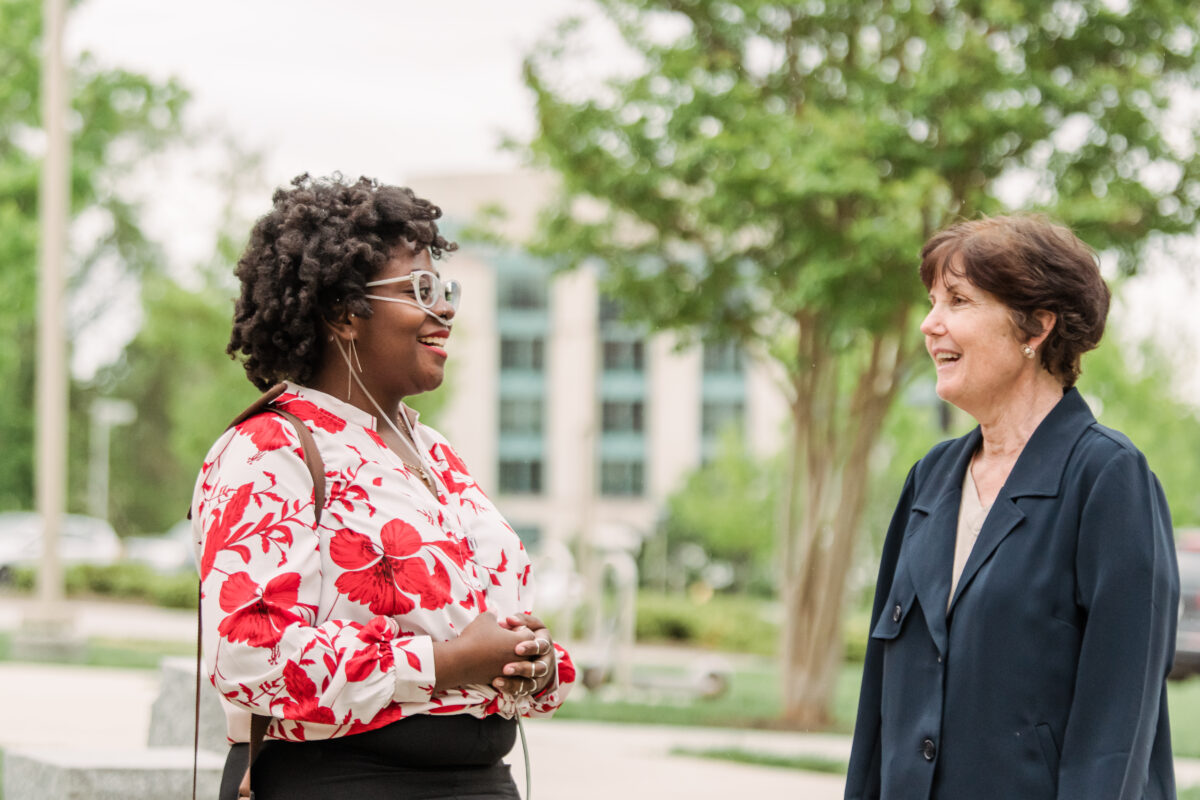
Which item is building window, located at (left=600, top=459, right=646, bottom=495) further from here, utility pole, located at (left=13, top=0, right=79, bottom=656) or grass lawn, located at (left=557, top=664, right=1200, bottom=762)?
utility pole, located at (left=13, top=0, right=79, bottom=656)

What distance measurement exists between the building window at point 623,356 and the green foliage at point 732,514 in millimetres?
10430

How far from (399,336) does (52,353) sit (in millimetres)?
12633

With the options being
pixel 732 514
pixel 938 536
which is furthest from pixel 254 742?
pixel 732 514

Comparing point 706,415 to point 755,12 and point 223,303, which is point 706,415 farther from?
point 755,12

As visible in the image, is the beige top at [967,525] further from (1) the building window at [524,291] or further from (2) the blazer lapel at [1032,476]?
(1) the building window at [524,291]

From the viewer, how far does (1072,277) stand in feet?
9.46

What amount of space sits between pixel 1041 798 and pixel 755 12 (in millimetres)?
10479

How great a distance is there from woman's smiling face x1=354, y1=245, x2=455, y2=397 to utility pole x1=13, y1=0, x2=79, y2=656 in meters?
12.5

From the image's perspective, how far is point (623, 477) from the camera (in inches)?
2842

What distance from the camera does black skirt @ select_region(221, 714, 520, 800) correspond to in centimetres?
265

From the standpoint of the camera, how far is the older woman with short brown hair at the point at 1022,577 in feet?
8.71

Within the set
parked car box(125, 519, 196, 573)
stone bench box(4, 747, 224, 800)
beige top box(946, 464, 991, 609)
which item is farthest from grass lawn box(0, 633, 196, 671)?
parked car box(125, 519, 196, 573)

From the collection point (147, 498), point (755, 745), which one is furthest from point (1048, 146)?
point (147, 498)

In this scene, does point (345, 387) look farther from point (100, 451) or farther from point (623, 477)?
point (623, 477)
